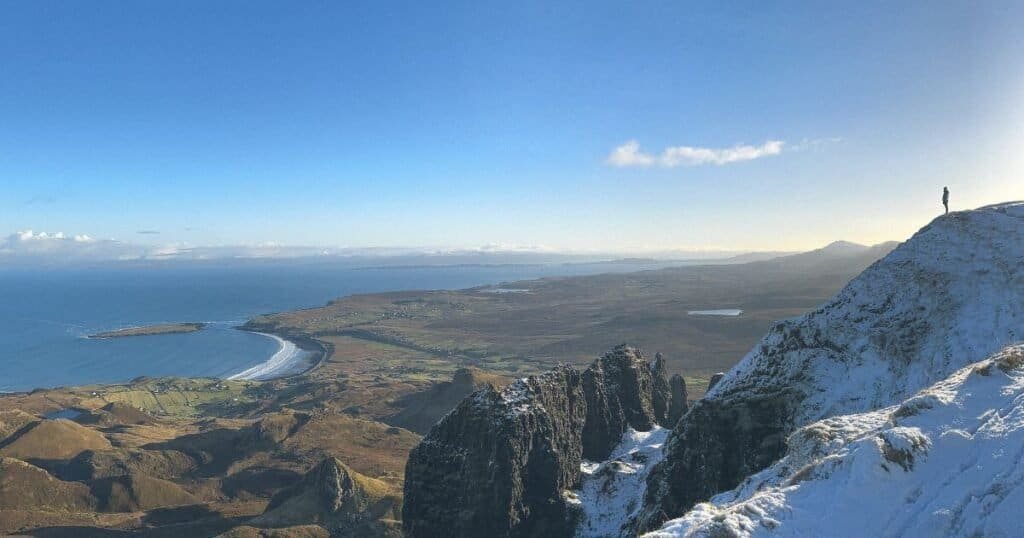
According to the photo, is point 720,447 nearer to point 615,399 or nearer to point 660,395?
point 615,399

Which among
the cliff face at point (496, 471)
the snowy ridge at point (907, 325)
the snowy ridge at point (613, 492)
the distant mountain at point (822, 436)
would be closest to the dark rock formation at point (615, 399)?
the distant mountain at point (822, 436)

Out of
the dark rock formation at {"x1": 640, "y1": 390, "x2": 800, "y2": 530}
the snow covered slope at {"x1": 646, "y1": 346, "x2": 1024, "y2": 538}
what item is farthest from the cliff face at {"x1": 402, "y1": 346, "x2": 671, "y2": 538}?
the snow covered slope at {"x1": 646, "y1": 346, "x2": 1024, "y2": 538}

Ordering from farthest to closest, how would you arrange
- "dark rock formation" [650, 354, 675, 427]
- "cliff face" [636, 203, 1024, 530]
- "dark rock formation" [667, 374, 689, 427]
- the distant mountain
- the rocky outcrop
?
1. "dark rock formation" [667, 374, 689, 427]
2. "dark rock formation" [650, 354, 675, 427]
3. the rocky outcrop
4. "cliff face" [636, 203, 1024, 530]
5. the distant mountain

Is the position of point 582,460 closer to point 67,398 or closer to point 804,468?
point 804,468

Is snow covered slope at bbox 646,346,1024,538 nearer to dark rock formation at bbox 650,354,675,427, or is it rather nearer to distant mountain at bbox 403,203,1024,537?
distant mountain at bbox 403,203,1024,537

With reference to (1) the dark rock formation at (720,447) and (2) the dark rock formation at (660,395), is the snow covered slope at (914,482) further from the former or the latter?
(2) the dark rock formation at (660,395)

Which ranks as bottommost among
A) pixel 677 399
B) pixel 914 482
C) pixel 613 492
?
pixel 677 399

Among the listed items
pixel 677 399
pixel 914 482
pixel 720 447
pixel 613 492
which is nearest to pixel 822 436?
pixel 914 482
